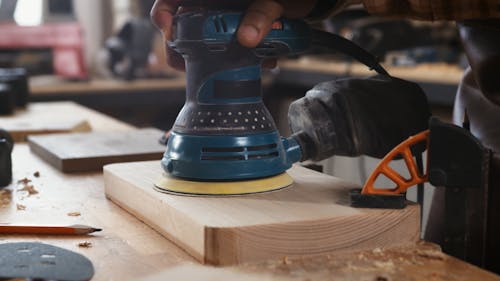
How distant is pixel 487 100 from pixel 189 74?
0.52m

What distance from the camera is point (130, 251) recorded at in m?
0.74

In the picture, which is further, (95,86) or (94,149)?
(95,86)

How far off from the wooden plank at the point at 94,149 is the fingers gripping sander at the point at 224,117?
0.38m

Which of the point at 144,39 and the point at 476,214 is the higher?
the point at 144,39

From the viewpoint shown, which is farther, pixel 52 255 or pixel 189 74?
pixel 189 74

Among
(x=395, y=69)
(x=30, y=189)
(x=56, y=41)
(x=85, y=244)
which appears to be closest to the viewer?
(x=85, y=244)

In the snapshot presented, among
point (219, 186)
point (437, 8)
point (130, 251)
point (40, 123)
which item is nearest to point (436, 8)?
point (437, 8)

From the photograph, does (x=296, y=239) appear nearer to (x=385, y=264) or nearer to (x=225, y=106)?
(x=385, y=264)

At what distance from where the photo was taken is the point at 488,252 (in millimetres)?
982

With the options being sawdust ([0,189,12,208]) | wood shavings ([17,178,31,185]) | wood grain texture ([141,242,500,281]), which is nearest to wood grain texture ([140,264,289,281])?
wood grain texture ([141,242,500,281])

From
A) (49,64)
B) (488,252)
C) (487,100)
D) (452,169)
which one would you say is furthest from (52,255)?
(49,64)

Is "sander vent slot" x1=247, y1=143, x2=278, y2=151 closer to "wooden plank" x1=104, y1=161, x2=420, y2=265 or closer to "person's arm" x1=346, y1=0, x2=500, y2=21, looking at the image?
"wooden plank" x1=104, y1=161, x2=420, y2=265

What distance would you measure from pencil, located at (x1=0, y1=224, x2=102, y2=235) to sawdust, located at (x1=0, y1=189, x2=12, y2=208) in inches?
5.8

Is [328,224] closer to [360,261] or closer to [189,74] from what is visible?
[360,261]
